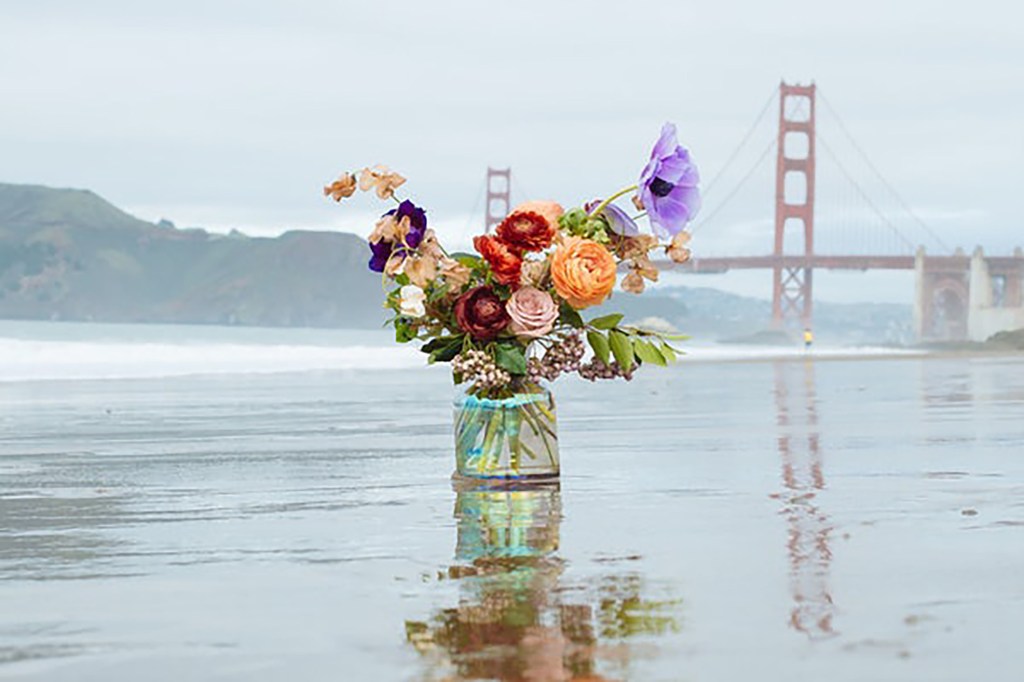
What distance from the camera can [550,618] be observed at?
2.95 meters

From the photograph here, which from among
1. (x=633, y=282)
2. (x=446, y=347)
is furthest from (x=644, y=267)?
(x=446, y=347)

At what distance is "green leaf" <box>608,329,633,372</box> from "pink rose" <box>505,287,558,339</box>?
0.87ft

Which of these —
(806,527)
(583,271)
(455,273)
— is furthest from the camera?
(455,273)

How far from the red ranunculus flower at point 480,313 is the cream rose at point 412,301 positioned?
0.10 metres

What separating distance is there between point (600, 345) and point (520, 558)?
69.2 inches

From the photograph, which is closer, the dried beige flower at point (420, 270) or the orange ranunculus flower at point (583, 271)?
the orange ranunculus flower at point (583, 271)

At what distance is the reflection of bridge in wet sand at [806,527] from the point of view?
9.75 ft

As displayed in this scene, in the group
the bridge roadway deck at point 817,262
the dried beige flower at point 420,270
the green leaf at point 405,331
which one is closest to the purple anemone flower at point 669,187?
the dried beige flower at point 420,270

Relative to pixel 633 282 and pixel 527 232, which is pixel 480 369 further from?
pixel 633 282

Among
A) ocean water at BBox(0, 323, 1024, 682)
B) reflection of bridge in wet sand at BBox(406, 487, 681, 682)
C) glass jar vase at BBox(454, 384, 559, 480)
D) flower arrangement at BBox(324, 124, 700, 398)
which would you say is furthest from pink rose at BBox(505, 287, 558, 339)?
reflection of bridge in wet sand at BBox(406, 487, 681, 682)

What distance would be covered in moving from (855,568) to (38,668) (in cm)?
157

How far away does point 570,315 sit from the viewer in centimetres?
532

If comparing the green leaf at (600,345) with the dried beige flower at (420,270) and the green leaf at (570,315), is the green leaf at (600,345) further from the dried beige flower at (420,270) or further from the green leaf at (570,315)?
the dried beige flower at (420,270)

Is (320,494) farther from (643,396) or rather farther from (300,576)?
(643,396)
